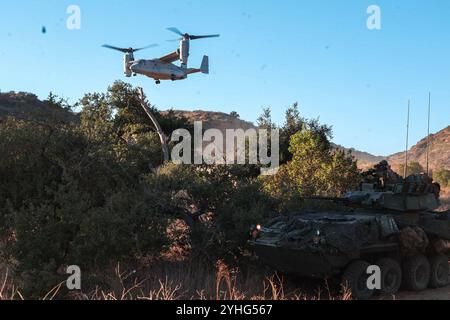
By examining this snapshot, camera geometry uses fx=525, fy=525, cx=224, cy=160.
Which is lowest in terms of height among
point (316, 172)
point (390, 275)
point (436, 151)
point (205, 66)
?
point (390, 275)

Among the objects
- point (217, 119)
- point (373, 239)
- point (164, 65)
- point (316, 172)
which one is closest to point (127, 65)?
point (164, 65)

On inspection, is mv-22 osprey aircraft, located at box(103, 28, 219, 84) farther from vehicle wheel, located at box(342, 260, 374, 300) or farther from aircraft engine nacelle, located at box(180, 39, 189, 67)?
vehicle wheel, located at box(342, 260, 374, 300)

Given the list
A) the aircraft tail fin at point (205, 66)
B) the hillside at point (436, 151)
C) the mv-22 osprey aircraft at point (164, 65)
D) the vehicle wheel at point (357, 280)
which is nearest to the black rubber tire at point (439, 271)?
the vehicle wheel at point (357, 280)

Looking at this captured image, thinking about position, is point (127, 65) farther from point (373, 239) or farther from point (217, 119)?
point (217, 119)

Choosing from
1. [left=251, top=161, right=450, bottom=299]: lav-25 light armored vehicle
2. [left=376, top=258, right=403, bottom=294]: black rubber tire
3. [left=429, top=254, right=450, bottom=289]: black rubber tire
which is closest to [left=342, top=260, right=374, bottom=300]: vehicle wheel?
[left=251, top=161, right=450, bottom=299]: lav-25 light armored vehicle

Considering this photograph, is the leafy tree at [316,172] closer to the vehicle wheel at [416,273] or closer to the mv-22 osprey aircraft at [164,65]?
the vehicle wheel at [416,273]
